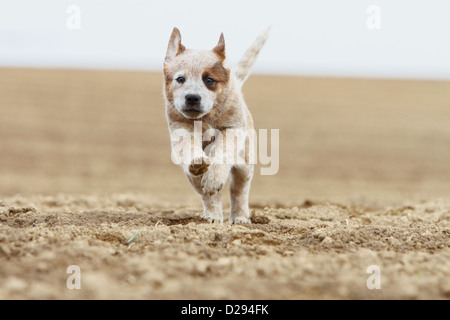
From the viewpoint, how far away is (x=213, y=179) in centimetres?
556

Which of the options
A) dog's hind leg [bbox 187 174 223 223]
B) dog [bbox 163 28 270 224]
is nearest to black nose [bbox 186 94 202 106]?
dog [bbox 163 28 270 224]

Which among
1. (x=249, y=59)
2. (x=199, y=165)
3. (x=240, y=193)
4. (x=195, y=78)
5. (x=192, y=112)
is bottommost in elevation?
(x=199, y=165)

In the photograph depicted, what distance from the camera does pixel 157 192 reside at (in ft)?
44.8

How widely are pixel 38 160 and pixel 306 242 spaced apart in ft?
45.2

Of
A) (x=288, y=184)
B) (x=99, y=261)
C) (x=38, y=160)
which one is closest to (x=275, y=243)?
(x=99, y=261)

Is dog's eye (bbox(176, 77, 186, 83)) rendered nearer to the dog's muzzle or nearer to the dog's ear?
the dog's muzzle

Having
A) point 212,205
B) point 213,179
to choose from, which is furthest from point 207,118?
point 212,205

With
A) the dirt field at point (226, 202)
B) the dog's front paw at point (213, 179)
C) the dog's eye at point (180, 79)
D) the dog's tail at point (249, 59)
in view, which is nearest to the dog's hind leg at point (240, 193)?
the dirt field at point (226, 202)

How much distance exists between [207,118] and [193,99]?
51cm

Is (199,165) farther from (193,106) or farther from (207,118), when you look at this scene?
(207,118)

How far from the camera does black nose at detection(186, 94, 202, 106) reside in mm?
5478

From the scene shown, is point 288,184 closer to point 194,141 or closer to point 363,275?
point 194,141

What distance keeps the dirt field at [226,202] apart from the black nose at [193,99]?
3.97 feet

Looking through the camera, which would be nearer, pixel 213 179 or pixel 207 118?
pixel 213 179
